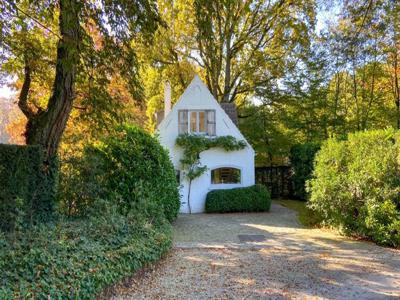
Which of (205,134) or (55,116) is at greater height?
(205,134)

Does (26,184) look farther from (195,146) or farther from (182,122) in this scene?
(182,122)

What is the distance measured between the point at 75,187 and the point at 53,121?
71.8 inches

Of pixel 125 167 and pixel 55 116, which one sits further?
pixel 125 167

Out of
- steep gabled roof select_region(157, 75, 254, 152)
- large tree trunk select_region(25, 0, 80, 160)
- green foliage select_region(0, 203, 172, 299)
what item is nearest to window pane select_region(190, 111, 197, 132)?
steep gabled roof select_region(157, 75, 254, 152)

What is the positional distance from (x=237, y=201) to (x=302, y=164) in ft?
12.6

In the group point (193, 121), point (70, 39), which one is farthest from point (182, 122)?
point (70, 39)

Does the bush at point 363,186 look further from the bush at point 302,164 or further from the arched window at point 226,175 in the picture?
the arched window at point 226,175

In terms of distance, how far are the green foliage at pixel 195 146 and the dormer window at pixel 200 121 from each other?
0.39 meters

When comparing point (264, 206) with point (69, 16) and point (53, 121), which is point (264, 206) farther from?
point (69, 16)

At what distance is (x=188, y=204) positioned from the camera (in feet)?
45.3

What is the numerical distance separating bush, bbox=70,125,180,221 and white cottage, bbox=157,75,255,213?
14.4 ft

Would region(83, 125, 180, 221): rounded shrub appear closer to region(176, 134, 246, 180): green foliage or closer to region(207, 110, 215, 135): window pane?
region(176, 134, 246, 180): green foliage

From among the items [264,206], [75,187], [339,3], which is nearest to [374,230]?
[339,3]

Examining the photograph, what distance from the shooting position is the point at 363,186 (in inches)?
312
